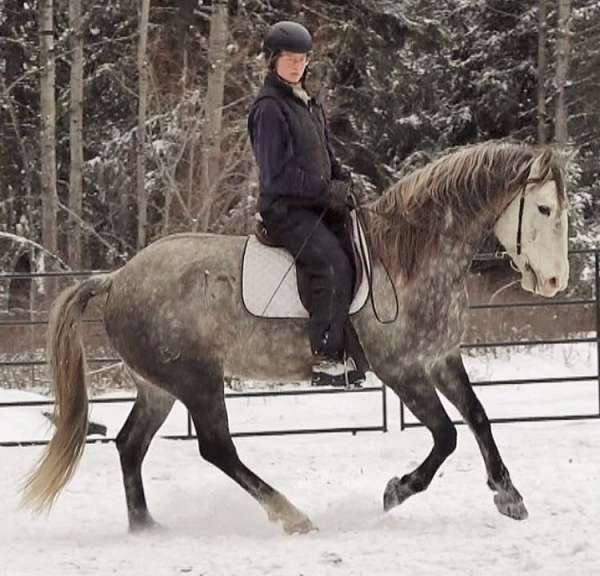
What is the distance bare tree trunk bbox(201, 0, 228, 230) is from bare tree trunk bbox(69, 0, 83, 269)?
331 centimetres

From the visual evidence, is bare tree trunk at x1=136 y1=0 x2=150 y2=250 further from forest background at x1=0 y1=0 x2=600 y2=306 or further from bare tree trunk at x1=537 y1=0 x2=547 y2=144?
bare tree trunk at x1=537 y1=0 x2=547 y2=144

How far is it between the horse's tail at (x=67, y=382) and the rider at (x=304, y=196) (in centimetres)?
109

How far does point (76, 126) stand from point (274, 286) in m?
12.1

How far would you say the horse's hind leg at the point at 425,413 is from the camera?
4.98 m

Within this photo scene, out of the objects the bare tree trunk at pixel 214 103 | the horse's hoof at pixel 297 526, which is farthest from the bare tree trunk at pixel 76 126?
the horse's hoof at pixel 297 526

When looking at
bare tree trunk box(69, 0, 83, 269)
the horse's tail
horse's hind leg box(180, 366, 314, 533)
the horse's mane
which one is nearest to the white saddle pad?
the horse's mane

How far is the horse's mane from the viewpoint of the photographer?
5074mm

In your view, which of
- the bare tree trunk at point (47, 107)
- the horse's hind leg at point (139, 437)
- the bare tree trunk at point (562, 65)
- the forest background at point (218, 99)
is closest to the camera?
the horse's hind leg at point (139, 437)

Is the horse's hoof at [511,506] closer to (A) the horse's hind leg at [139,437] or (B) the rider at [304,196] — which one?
(B) the rider at [304,196]

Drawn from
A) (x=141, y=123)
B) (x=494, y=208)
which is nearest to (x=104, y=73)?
(x=141, y=123)

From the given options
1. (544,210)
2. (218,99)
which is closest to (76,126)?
(218,99)

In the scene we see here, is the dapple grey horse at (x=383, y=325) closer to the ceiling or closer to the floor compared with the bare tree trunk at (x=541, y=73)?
closer to the floor

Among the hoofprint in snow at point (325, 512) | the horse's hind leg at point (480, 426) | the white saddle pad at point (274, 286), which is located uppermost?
the white saddle pad at point (274, 286)

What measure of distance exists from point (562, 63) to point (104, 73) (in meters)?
9.00
